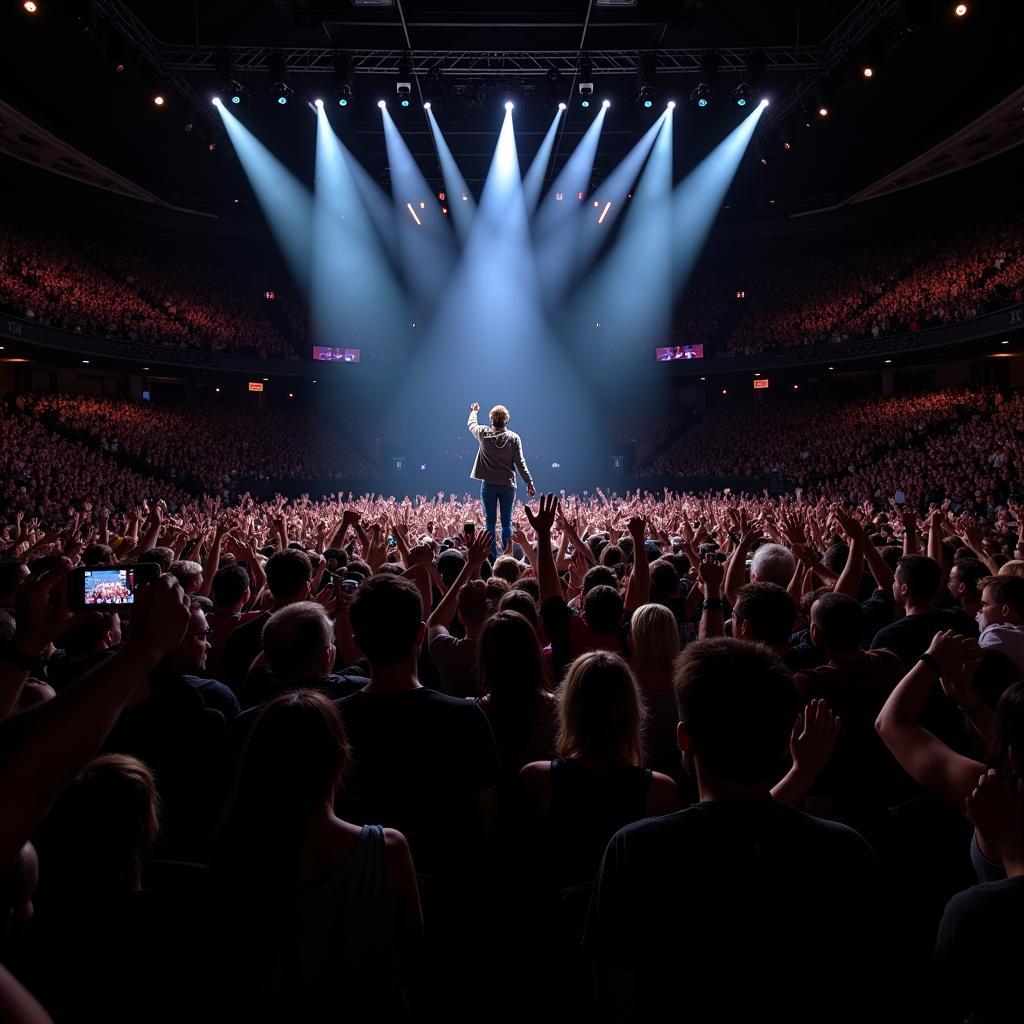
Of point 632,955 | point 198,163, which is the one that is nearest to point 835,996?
point 632,955

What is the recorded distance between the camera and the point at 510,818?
276cm

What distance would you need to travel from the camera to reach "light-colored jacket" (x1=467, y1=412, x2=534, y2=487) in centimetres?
994

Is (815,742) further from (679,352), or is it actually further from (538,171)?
(679,352)

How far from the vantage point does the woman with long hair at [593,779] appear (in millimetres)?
2277

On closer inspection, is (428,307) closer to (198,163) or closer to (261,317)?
(261,317)

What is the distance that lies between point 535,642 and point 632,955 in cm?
162

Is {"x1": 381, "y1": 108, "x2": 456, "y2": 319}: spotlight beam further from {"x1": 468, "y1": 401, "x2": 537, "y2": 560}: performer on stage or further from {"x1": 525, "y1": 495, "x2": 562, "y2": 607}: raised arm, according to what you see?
{"x1": 525, "y1": 495, "x2": 562, "y2": 607}: raised arm

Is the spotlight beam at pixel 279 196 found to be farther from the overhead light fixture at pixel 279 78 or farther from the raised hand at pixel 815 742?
the raised hand at pixel 815 742

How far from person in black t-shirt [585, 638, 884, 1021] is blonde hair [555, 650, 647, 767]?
2.35 ft

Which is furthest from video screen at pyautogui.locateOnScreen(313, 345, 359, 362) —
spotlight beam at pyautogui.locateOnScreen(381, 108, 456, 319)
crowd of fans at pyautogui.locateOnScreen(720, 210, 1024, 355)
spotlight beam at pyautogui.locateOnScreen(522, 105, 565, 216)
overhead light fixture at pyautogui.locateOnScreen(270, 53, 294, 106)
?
crowd of fans at pyautogui.locateOnScreen(720, 210, 1024, 355)

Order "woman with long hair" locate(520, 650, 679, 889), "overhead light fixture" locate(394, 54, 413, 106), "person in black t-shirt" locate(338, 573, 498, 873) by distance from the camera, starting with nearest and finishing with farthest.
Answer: "woman with long hair" locate(520, 650, 679, 889) → "person in black t-shirt" locate(338, 573, 498, 873) → "overhead light fixture" locate(394, 54, 413, 106)

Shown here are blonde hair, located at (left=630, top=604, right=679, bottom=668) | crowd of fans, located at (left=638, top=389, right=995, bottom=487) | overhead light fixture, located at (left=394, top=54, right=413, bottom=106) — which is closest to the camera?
blonde hair, located at (left=630, top=604, right=679, bottom=668)

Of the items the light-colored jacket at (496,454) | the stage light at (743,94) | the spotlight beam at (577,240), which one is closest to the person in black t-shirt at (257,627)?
the light-colored jacket at (496,454)

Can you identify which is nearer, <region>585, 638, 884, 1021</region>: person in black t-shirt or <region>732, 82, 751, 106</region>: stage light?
<region>585, 638, 884, 1021</region>: person in black t-shirt
